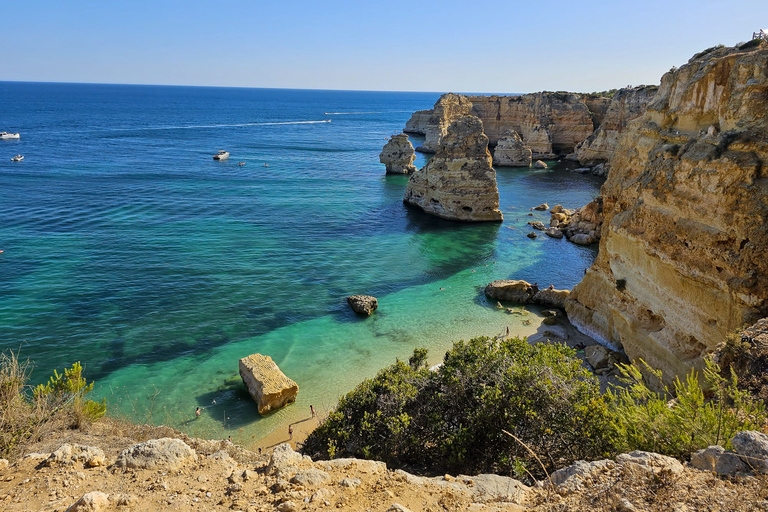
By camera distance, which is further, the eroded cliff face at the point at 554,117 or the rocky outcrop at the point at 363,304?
the eroded cliff face at the point at 554,117

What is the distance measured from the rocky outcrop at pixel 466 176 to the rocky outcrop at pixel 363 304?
20.1 m

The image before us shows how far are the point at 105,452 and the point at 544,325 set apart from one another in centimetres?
1981

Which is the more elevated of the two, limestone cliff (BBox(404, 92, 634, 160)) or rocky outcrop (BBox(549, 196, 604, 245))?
limestone cliff (BBox(404, 92, 634, 160))

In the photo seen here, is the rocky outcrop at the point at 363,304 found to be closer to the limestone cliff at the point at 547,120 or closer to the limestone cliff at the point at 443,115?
the limestone cliff at the point at 547,120

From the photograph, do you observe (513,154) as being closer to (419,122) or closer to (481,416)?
(419,122)

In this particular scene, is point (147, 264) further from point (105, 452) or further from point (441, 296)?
point (105, 452)

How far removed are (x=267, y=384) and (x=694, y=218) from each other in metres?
15.3

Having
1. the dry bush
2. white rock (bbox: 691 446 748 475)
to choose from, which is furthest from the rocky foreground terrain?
white rock (bbox: 691 446 748 475)

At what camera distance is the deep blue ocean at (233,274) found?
1866cm

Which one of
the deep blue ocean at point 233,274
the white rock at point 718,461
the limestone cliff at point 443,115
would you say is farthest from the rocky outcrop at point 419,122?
the white rock at point 718,461

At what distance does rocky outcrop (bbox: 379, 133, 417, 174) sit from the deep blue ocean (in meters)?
3.83

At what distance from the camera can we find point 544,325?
906 inches

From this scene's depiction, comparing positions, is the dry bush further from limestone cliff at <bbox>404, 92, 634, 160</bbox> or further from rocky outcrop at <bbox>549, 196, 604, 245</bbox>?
limestone cliff at <bbox>404, 92, 634, 160</bbox>

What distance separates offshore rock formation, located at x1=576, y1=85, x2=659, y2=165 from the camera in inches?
2382
